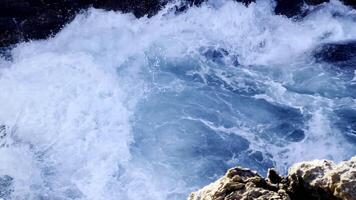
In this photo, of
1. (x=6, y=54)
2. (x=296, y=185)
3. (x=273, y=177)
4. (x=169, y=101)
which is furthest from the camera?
(x=6, y=54)

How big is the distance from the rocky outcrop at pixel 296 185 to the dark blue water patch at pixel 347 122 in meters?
6.43

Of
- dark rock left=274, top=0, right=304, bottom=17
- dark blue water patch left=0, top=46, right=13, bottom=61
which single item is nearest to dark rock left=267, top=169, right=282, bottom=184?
dark blue water patch left=0, top=46, right=13, bottom=61

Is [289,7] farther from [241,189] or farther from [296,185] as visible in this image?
[241,189]

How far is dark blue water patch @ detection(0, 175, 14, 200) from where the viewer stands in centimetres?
916

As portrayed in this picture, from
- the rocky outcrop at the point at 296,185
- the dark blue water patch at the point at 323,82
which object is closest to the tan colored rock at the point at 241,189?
the rocky outcrop at the point at 296,185

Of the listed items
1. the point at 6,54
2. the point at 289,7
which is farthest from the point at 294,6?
the point at 6,54

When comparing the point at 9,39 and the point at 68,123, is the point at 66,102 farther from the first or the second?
the point at 9,39

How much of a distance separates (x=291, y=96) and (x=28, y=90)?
666 centimetres

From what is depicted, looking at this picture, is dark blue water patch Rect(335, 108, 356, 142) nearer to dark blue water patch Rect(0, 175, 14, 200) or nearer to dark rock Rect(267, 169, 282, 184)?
dark rock Rect(267, 169, 282, 184)

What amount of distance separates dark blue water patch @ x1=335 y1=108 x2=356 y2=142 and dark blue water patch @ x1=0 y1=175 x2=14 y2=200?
7.52 m

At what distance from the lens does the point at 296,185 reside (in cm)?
473

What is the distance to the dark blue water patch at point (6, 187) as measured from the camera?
30.0 feet

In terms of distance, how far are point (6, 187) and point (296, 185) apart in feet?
22.0

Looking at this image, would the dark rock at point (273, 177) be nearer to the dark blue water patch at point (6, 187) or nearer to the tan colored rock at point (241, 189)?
the tan colored rock at point (241, 189)
